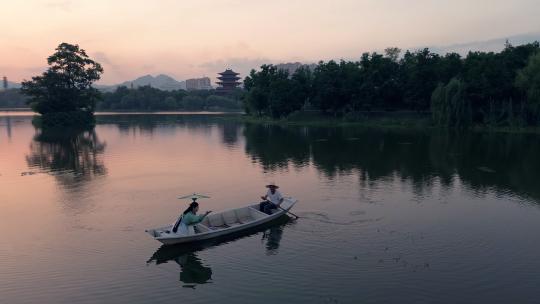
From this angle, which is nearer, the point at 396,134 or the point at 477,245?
the point at 477,245

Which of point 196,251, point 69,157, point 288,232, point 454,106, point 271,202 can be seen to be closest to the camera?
point 196,251

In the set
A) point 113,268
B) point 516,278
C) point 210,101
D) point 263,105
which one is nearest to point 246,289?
point 113,268

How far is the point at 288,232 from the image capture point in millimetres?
20969

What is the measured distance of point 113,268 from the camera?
54.6 feet

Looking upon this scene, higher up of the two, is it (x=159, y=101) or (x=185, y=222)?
(x=159, y=101)

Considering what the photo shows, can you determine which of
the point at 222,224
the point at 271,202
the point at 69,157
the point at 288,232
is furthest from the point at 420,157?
the point at 69,157

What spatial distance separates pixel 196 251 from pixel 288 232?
459 centimetres

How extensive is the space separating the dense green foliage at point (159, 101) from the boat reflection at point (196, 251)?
161870 millimetres

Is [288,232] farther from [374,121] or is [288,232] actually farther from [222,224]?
[374,121]

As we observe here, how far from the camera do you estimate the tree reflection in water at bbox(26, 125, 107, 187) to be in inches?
1405

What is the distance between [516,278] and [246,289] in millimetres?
9347

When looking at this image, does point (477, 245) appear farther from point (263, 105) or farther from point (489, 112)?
point (263, 105)

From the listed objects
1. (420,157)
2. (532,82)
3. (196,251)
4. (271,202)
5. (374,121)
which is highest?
(532,82)

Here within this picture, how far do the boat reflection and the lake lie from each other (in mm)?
85
